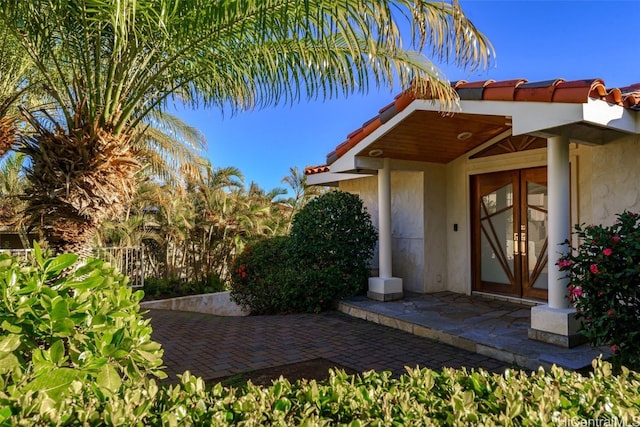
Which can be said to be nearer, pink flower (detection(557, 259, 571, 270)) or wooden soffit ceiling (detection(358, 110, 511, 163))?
pink flower (detection(557, 259, 571, 270))

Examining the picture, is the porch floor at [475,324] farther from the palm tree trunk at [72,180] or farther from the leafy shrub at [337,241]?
the palm tree trunk at [72,180]

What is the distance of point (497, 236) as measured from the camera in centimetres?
866

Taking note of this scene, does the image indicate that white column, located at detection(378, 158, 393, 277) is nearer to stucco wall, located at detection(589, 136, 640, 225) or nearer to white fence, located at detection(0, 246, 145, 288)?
stucco wall, located at detection(589, 136, 640, 225)

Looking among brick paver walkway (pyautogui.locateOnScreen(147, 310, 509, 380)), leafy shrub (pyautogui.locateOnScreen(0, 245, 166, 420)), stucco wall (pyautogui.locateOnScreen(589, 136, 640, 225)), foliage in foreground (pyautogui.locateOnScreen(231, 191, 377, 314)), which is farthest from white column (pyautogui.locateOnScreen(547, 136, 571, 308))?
leafy shrub (pyautogui.locateOnScreen(0, 245, 166, 420))

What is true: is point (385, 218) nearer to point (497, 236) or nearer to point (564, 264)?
point (497, 236)

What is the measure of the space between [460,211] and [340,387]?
775 cm

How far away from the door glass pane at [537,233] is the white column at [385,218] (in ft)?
8.81

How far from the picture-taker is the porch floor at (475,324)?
17.0ft

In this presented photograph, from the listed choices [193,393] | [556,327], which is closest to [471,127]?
[556,327]

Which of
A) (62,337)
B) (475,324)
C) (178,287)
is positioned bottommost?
(178,287)

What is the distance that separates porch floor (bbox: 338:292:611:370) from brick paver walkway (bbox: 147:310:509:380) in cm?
15

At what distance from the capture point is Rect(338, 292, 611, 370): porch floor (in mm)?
5195

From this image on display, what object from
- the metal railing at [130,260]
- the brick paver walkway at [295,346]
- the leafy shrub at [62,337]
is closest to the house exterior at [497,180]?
the brick paver walkway at [295,346]

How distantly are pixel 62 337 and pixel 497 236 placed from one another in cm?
803
